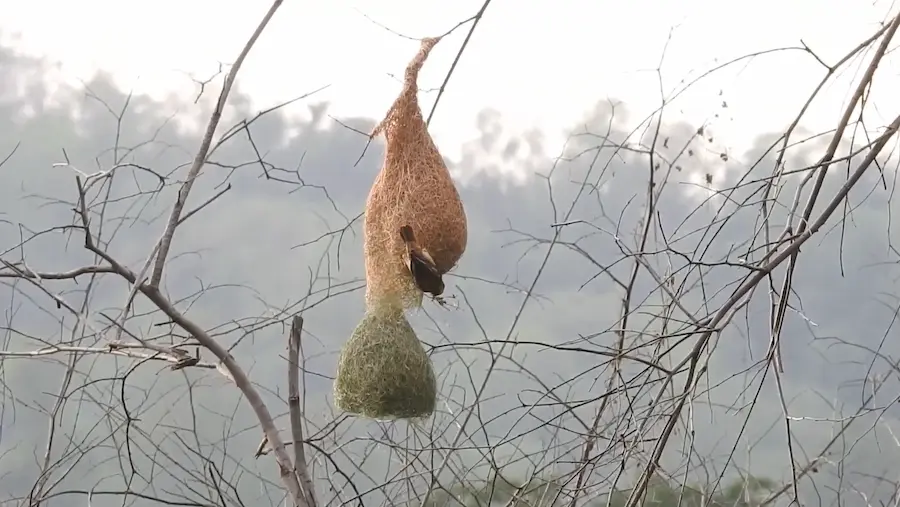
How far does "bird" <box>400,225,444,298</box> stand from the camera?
0.73 metres

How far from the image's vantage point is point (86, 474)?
1.13 m

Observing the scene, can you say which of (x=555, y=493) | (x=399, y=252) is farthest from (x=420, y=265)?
(x=555, y=493)

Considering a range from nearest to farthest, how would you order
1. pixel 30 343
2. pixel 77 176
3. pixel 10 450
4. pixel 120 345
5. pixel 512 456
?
pixel 77 176 → pixel 120 345 → pixel 30 343 → pixel 512 456 → pixel 10 450

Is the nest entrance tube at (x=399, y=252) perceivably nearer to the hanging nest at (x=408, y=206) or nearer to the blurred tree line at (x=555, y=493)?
the hanging nest at (x=408, y=206)

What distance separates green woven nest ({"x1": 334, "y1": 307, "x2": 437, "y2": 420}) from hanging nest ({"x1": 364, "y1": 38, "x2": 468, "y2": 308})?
23 mm

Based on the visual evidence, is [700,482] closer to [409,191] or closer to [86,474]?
[409,191]

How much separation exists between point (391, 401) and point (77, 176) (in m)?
0.34

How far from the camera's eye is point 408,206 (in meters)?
0.74

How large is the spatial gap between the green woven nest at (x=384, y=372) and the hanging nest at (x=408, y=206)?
0.08 feet

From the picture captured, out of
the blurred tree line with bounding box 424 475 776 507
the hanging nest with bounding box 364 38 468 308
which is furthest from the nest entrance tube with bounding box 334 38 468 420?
the blurred tree line with bounding box 424 475 776 507

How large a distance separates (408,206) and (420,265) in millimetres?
57

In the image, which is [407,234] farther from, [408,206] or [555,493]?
[555,493]

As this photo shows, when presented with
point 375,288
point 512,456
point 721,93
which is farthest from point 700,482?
point 375,288

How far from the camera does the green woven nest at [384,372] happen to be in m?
0.76
